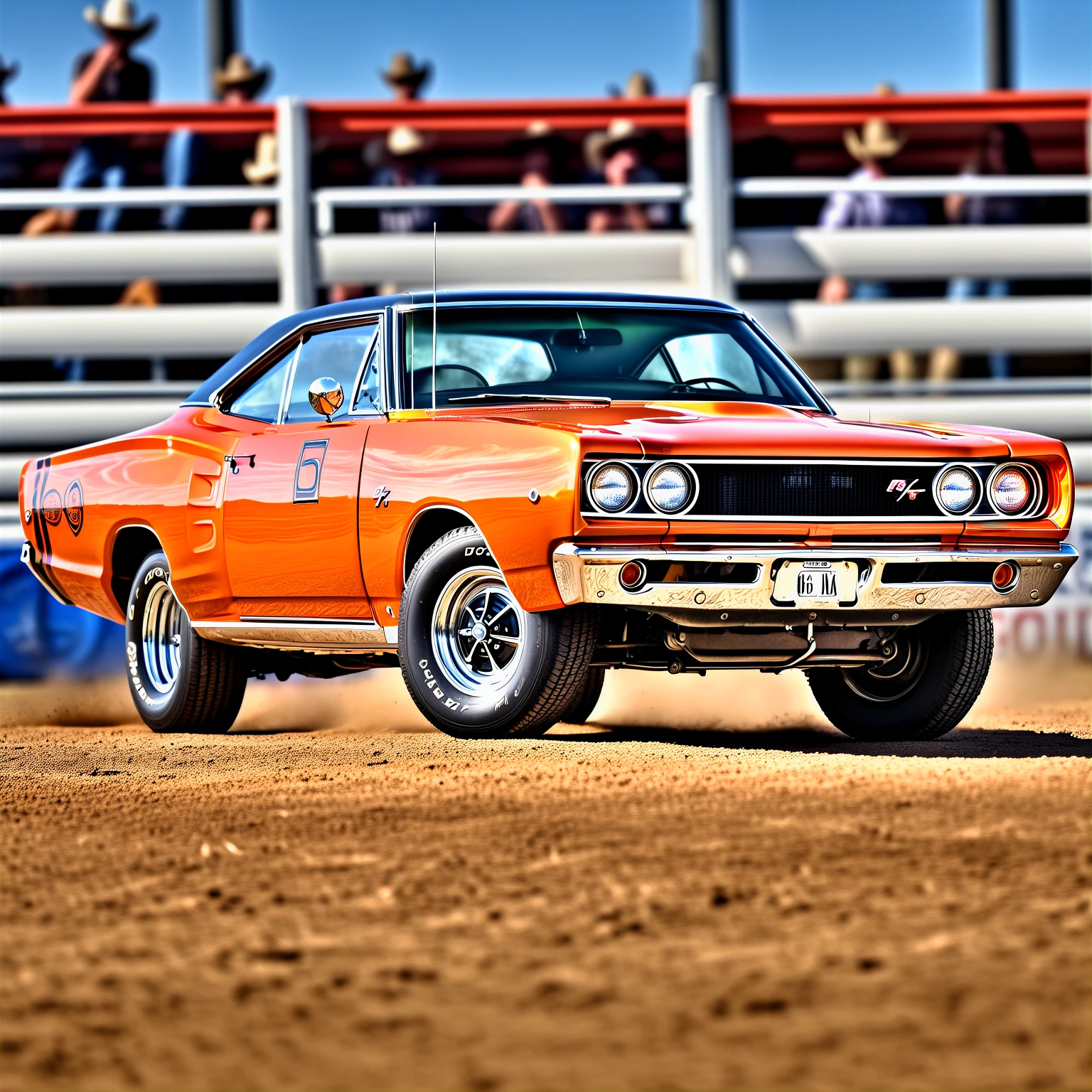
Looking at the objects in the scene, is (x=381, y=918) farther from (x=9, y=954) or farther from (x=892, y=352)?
(x=892, y=352)

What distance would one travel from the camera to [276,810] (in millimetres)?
5766

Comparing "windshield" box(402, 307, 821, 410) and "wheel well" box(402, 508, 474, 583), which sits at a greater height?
"windshield" box(402, 307, 821, 410)

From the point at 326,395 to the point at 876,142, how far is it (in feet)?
20.5

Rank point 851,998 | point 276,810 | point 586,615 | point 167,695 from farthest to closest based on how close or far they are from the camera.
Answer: point 167,695 → point 586,615 → point 276,810 → point 851,998

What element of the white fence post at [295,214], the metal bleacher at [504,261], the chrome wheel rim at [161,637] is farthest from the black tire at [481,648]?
the white fence post at [295,214]

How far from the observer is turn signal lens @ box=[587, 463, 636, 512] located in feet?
20.5

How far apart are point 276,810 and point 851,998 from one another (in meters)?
2.59

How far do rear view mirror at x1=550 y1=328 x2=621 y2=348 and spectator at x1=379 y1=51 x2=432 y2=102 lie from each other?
607cm

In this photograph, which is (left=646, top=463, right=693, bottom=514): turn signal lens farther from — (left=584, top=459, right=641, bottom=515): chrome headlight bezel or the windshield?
the windshield

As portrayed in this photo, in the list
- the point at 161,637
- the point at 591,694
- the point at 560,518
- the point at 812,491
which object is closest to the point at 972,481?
the point at 812,491

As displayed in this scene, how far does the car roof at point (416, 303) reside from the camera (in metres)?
7.52

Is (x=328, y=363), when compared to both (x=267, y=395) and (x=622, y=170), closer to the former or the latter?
(x=267, y=395)

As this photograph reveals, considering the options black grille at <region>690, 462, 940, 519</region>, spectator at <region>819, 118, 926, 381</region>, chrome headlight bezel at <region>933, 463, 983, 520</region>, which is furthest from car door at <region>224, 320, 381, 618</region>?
spectator at <region>819, 118, 926, 381</region>

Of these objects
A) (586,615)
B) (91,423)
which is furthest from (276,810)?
(91,423)
